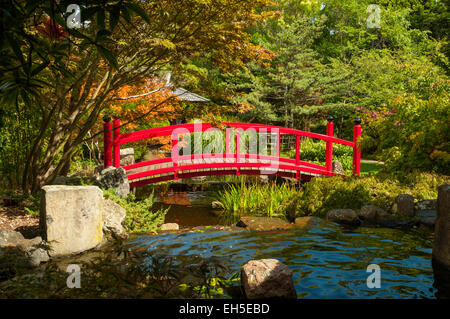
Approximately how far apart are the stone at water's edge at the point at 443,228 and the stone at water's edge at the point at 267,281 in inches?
78.8

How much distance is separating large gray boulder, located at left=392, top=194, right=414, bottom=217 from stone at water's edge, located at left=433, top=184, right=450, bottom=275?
2639 millimetres

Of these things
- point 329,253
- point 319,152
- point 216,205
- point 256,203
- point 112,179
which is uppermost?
point 319,152

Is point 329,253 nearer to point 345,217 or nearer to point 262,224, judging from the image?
point 262,224

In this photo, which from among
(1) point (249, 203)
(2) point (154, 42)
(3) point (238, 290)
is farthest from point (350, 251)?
(2) point (154, 42)

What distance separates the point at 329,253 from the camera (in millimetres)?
5238

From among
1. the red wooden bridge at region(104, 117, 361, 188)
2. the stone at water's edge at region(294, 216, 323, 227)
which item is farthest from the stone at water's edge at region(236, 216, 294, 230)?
the red wooden bridge at region(104, 117, 361, 188)

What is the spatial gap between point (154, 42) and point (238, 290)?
385cm

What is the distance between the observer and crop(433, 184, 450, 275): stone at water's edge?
13.9 feet

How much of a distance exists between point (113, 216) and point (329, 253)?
130 inches

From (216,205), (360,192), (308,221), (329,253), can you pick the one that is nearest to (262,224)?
(308,221)

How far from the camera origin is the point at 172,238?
19.6 feet

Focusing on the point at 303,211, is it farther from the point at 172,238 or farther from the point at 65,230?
the point at 65,230

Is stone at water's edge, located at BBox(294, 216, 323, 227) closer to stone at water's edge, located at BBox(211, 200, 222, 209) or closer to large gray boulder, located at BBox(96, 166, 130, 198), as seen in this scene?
stone at water's edge, located at BBox(211, 200, 222, 209)

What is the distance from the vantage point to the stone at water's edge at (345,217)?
6955 millimetres
